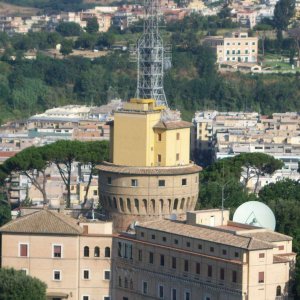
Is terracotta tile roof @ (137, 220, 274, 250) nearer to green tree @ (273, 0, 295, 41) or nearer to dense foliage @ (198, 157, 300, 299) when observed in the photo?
dense foliage @ (198, 157, 300, 299)

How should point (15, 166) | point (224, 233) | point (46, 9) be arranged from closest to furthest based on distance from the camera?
point (224, 233) → point (15, 166) → point (46, 9)

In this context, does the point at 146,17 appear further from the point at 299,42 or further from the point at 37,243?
the point at 299,42

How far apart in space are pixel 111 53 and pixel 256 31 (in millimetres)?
13450

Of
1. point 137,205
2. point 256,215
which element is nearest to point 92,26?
point 137,205

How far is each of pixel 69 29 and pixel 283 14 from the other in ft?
48.9

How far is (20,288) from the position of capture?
6162 centimetres

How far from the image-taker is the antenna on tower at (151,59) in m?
68.9

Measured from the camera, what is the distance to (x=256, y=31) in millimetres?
151875

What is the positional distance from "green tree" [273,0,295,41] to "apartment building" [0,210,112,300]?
285ft

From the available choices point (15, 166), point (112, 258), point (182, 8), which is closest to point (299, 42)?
point (182, 8)

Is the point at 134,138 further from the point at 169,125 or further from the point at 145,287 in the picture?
the point at 145,287

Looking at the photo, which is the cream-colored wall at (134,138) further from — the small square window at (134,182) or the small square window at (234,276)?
the small square window at (234,276)

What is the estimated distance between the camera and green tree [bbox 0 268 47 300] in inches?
2421

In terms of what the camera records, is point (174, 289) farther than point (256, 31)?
No
